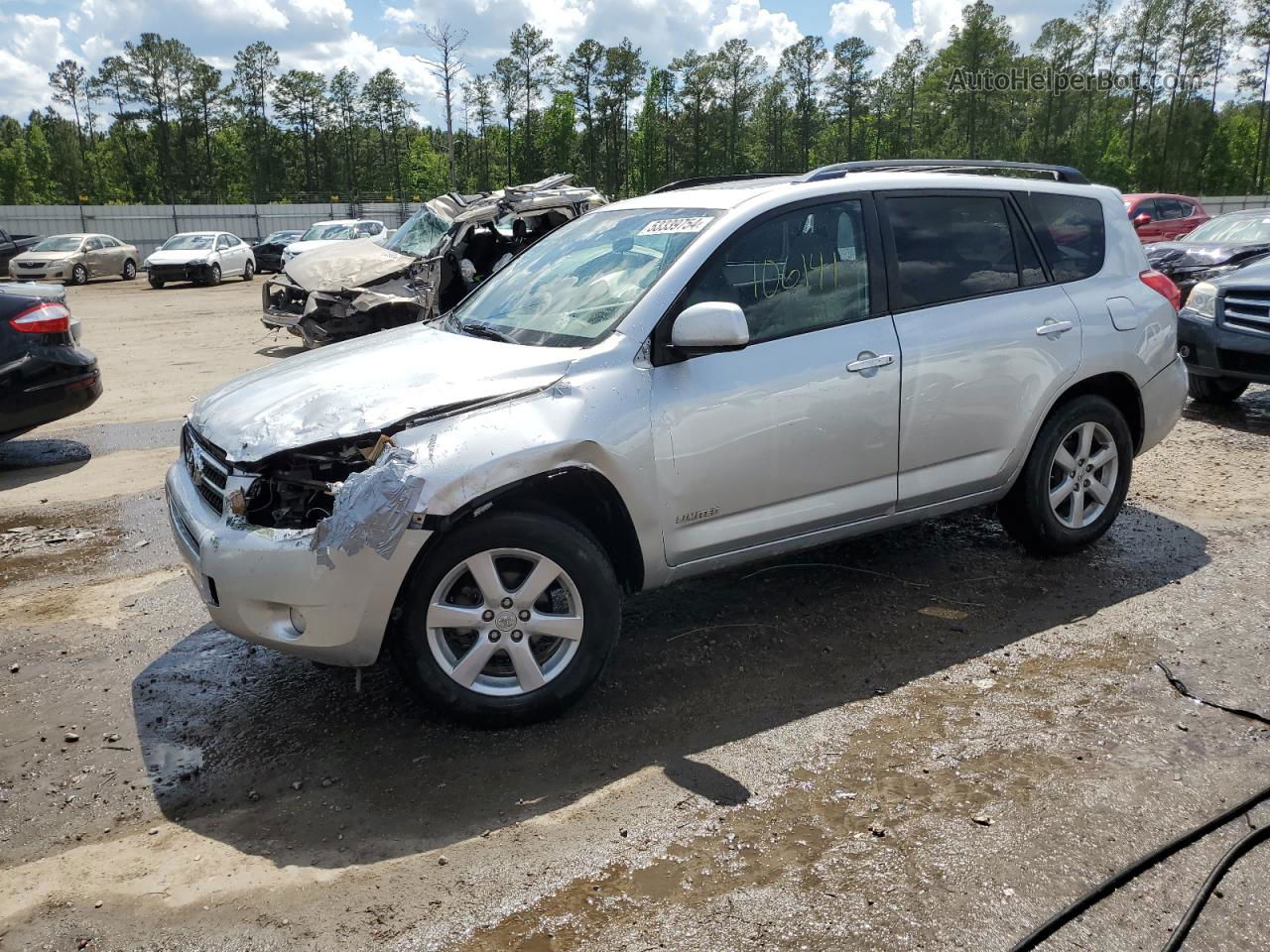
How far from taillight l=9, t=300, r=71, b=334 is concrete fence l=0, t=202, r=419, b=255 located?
39432 millimetres

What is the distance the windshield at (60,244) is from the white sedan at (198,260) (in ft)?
8.72

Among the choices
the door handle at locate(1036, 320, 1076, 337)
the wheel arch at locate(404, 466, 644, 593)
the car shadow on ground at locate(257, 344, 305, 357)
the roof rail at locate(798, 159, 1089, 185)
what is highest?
the roof rail at locate(798, 159, 1089, 185)

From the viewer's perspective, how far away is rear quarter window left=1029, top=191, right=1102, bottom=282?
16.4ft

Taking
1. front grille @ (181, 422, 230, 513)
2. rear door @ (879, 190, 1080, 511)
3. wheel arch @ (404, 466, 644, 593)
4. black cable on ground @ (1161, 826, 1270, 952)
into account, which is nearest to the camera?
black cable on ground @ (1161, 826, 1270, 952)

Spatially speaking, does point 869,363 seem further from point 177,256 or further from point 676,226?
point 177,256

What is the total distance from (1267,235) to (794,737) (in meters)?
12.1

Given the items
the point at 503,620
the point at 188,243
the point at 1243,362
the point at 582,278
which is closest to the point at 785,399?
the point at 582,278

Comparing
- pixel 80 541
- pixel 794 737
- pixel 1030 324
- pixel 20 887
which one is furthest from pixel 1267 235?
pixel 20 887

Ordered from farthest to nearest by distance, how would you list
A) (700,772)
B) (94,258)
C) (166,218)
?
(166,218)
(94,258)
(700,772)

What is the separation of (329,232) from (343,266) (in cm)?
1491

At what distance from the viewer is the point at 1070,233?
16.8ft

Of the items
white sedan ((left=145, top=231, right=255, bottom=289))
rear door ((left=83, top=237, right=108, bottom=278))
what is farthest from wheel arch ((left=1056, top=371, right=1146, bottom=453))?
rear door ((left=83, top=237, right=108, bottom=278))

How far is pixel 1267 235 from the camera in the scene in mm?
12602

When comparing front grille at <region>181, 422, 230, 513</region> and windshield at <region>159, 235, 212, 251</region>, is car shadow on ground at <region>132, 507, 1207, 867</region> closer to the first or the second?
front grille at <region>181, 422, 230, 513</region>
